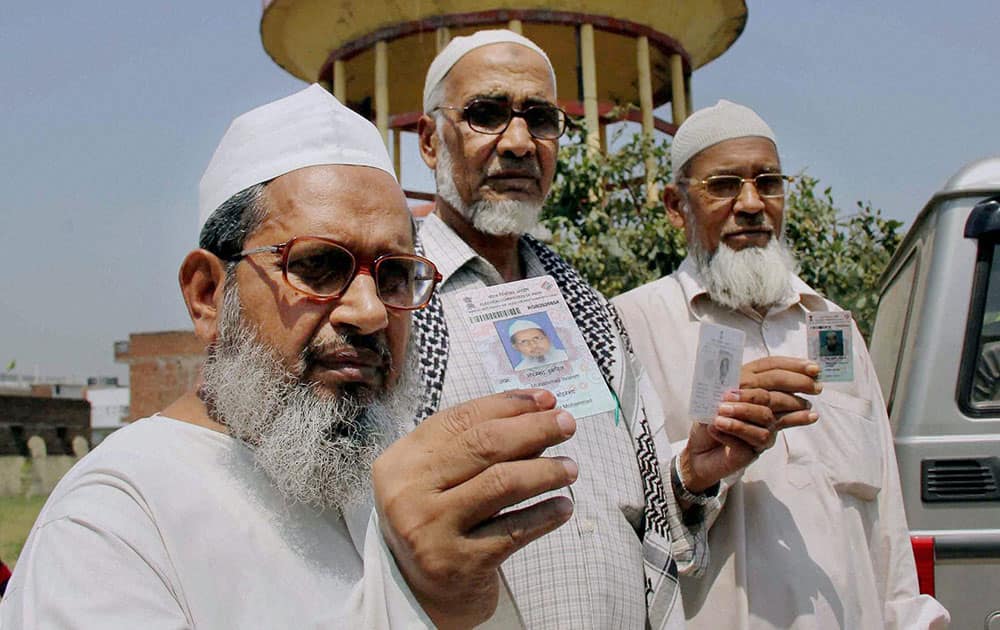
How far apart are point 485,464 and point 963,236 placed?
2.47 meters

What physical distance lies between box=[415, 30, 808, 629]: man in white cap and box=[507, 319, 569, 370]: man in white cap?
30 cm

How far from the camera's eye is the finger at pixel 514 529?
46.9 inches

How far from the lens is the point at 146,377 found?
34.4 metres

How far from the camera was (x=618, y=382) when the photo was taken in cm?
235

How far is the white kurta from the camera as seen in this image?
1.22 metres

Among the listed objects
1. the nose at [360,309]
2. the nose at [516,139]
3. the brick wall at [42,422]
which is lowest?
the brick wall at [42,422]

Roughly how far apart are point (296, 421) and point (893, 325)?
3.15 m

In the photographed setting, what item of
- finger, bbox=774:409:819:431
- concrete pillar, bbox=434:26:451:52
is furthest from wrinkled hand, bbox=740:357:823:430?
concrete pillar, bbox=434:26:451:52

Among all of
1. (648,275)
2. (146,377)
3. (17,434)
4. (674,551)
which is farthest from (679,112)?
(146,377)

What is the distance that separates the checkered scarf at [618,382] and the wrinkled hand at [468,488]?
35.3 inches

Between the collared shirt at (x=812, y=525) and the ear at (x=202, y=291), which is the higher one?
the ear at (x=202, y=291)

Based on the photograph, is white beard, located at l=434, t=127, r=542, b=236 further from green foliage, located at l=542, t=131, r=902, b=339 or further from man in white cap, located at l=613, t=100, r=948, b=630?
green foliage, located at l=542, t=131, r=902, b=339

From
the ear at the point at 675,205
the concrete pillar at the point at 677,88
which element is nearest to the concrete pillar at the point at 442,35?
the concrete pillar at the point at 677,88

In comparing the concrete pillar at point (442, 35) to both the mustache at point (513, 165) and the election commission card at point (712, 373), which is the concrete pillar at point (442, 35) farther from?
the election commission card at point (712, 373)
